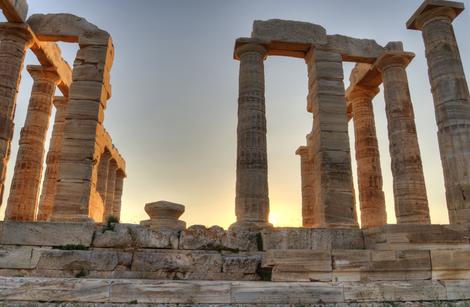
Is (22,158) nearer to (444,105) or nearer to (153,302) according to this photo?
(153,302)

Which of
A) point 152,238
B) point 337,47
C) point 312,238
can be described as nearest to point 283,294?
point 152,238

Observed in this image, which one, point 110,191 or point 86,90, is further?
point 110,191

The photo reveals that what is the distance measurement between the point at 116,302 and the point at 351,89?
17.4 meters

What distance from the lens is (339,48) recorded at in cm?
1673

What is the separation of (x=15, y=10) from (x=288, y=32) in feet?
36.6

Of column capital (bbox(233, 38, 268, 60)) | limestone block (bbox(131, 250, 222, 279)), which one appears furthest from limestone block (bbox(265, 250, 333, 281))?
column capital (bbox(233, 38, 268, 60))

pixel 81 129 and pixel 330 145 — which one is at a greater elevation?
pixel 81 129

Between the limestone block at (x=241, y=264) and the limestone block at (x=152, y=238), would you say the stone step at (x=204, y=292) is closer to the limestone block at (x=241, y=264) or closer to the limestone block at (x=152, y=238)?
the limestone block at (x=241, y=264)

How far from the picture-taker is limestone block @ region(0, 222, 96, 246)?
1061 cm

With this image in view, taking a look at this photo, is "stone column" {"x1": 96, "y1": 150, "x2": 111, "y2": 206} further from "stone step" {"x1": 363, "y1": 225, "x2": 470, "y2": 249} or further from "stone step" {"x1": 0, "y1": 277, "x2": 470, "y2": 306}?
"stone step" {"x1": 363, "y1": 225, "x2": 470, "y2": 249}

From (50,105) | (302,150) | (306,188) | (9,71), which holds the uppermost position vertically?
(50,105)

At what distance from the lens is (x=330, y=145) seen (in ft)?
49.3

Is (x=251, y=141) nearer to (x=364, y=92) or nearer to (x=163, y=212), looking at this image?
(x=163, y=212)

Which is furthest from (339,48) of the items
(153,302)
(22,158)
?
(22,158)
